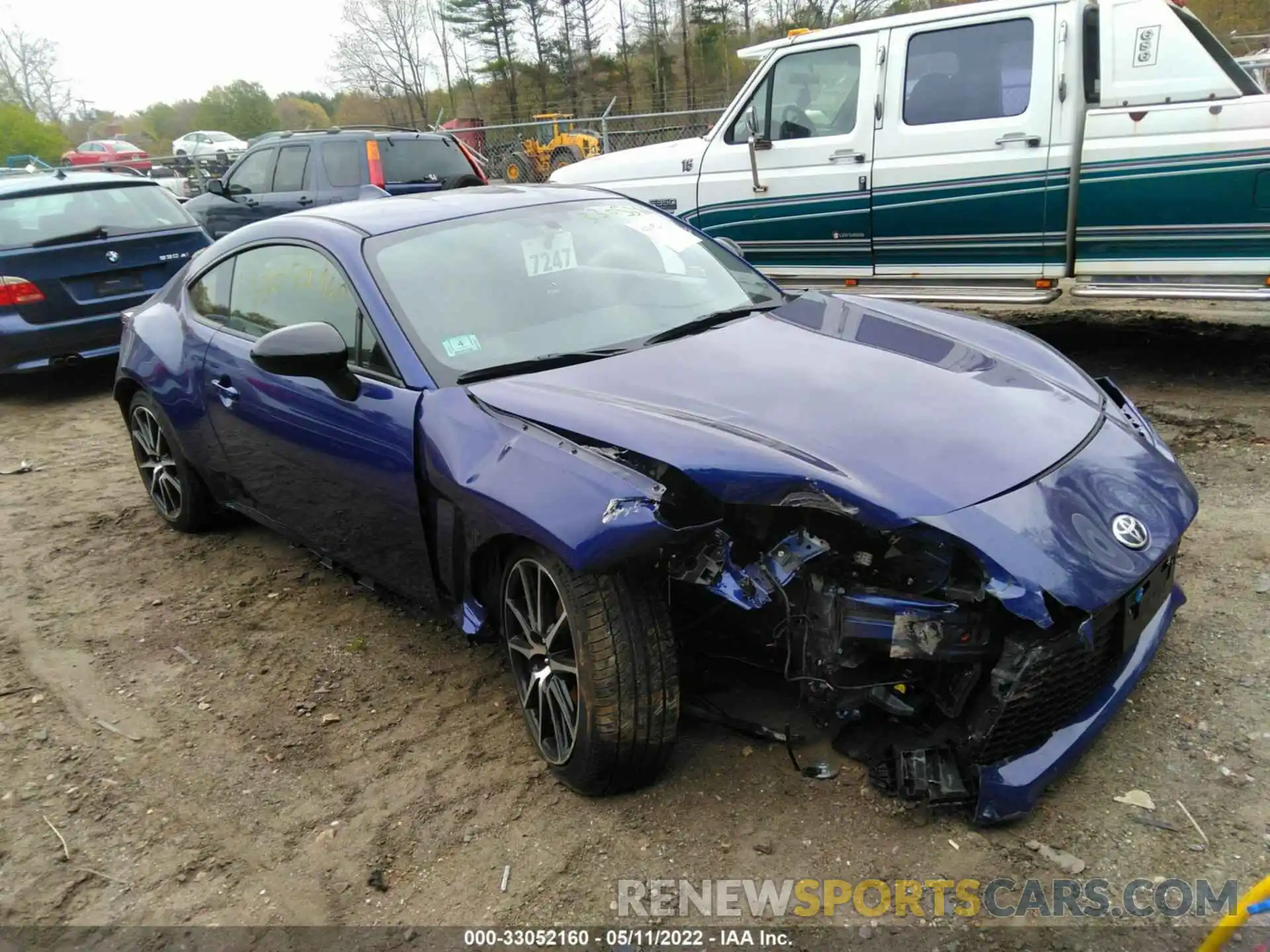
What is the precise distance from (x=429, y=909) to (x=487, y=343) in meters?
1.71

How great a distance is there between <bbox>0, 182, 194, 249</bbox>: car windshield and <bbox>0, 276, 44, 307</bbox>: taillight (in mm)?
296

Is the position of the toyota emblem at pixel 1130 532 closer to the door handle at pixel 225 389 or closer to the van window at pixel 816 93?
the door handle at pixel 225 389

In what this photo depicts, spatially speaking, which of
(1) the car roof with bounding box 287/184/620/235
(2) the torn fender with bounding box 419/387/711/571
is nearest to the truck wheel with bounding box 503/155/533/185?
(1) the car roof with bounding box 287/184/620/235

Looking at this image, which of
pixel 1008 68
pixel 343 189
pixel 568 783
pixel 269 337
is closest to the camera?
pixel 568 783

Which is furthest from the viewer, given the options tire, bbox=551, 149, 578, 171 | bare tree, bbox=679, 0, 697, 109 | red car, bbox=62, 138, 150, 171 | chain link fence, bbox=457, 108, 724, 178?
bare tree, bbox=679, 0, 697, 109

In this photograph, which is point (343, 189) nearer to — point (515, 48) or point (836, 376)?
point (836, 376)

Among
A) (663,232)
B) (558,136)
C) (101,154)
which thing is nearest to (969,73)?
(663,232)

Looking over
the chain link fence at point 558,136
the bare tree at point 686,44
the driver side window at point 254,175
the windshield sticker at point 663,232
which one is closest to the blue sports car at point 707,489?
the windshield sticker at point 663,232

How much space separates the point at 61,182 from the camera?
7.82m

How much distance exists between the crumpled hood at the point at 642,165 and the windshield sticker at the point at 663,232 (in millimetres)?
3050

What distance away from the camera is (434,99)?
45.9 m

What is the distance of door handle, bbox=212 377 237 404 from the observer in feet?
13.0

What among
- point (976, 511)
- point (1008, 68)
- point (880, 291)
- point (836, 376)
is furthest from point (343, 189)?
point (976, 511)
